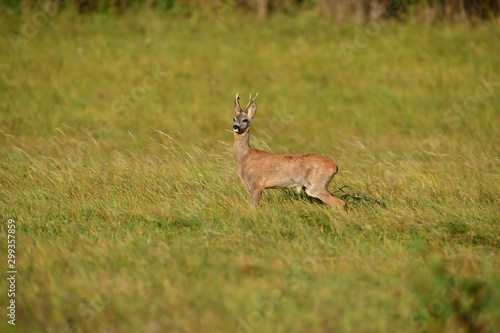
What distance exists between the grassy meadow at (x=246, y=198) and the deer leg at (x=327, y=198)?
157 mm

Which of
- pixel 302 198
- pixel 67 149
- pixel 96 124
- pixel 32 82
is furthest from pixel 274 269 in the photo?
pixel 32 82

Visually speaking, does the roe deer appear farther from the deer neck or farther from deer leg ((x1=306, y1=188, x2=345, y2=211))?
the deer neck

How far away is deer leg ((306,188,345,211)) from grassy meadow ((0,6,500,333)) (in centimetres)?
16

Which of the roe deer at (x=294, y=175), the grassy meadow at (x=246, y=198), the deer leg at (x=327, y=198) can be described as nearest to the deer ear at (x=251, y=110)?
the roe deer at (x=294, y=175)

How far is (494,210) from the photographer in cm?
696

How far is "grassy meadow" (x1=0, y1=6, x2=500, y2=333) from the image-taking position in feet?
15.3

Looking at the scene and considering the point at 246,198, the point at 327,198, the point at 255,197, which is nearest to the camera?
the point at 327,198

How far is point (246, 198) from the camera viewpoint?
753 centimetres

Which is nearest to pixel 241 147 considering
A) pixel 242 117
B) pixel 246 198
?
pixel 242 117

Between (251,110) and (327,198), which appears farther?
(251,110)

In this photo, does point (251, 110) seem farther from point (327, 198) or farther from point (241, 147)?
point (327, 198)

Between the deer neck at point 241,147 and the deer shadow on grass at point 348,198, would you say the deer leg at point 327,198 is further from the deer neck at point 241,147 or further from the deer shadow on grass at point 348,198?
the deer neck at point 241,147

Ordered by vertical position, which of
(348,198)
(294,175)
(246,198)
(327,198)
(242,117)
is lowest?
(246,198)

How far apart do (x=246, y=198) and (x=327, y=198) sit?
1.00 metres
